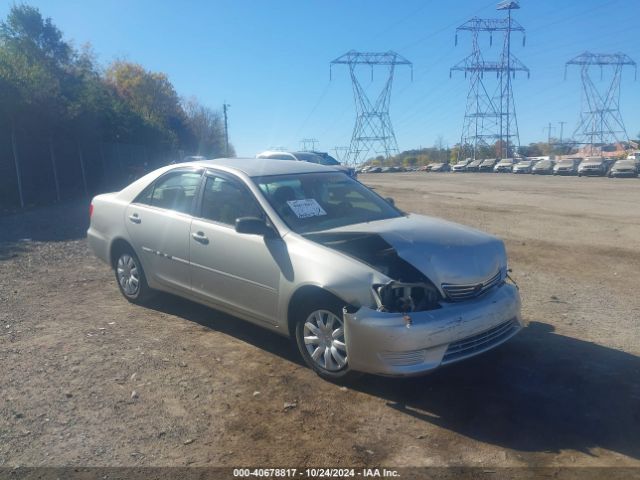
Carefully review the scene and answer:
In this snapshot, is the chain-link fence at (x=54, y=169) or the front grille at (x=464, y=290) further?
the chain-link fence at (x=54, y=169)

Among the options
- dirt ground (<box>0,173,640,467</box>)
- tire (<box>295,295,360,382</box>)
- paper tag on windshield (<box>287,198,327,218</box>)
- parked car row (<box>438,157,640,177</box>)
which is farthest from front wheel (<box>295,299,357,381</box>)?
parked car row (<box>438,157,640,177</box>)

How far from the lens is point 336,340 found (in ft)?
14.4

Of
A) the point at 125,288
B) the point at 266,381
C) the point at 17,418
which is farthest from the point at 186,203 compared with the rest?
the point at 17,418

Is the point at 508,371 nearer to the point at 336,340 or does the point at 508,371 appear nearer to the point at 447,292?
the point at 447,292

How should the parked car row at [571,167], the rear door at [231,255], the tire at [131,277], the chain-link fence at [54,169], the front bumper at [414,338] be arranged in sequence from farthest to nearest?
the parked car row at [571,167]
the chain-link fence at [54,169]
the tire at [131,277]
the rear door at [231,255]
the front bumper at [414,338]

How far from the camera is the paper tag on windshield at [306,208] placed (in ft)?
17.1

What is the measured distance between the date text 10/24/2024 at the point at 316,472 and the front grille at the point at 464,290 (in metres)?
1.46

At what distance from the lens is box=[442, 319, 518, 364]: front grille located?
4227mm

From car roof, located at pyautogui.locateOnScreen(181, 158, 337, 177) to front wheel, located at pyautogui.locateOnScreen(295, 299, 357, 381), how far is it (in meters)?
1.62

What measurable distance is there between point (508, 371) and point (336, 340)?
1424 millimetres

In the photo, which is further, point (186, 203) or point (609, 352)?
point (186, 203)

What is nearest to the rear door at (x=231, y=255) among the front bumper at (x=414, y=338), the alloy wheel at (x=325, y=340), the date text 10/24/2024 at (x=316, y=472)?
the alloy wheel at (x=325, y=340)

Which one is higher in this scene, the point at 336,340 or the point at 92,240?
the point at 92,240

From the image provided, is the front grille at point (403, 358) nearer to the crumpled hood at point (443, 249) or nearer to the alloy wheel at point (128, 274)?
the crumpled hood at point (443, 249)
